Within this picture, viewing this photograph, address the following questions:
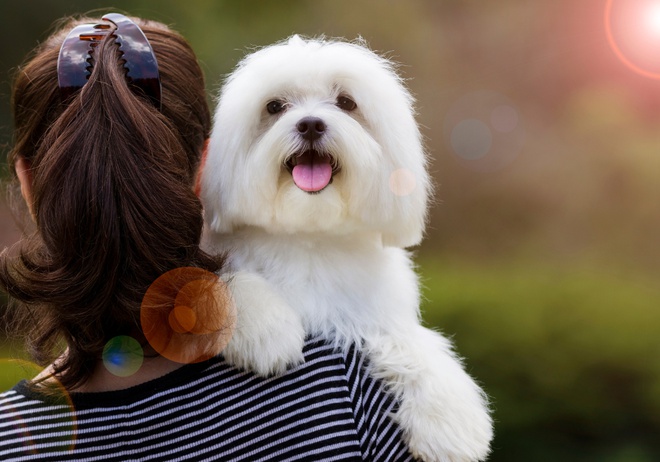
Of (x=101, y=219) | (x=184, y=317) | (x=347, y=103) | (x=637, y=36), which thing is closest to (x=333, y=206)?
(x=347, y=103)

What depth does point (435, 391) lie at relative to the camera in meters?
1.63

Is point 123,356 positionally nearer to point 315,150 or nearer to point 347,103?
point 315,150

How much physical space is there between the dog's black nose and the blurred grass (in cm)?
194

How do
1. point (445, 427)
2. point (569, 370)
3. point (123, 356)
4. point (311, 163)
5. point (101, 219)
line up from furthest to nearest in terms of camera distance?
point (569, 370) < point (311, 163) < point (445, 427) < point (123, 356) < point (101, 219)

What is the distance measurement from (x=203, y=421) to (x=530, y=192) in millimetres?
3135

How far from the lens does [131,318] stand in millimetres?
1269

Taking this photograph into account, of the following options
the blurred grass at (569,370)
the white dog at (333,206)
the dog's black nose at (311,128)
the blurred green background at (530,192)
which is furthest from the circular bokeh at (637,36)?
the dog's black nose at (311,128)

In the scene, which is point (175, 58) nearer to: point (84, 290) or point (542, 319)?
point (84, 290)

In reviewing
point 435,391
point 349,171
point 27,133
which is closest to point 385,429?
point 435,391

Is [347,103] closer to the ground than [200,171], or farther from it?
farther from it

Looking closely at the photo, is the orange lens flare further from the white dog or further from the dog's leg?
the dog's leg

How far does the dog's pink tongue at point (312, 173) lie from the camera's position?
1.63m

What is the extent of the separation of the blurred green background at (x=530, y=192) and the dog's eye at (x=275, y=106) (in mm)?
1113

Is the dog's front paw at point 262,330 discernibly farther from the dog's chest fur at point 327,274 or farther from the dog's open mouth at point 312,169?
the dog's open mouth at point 312,169
